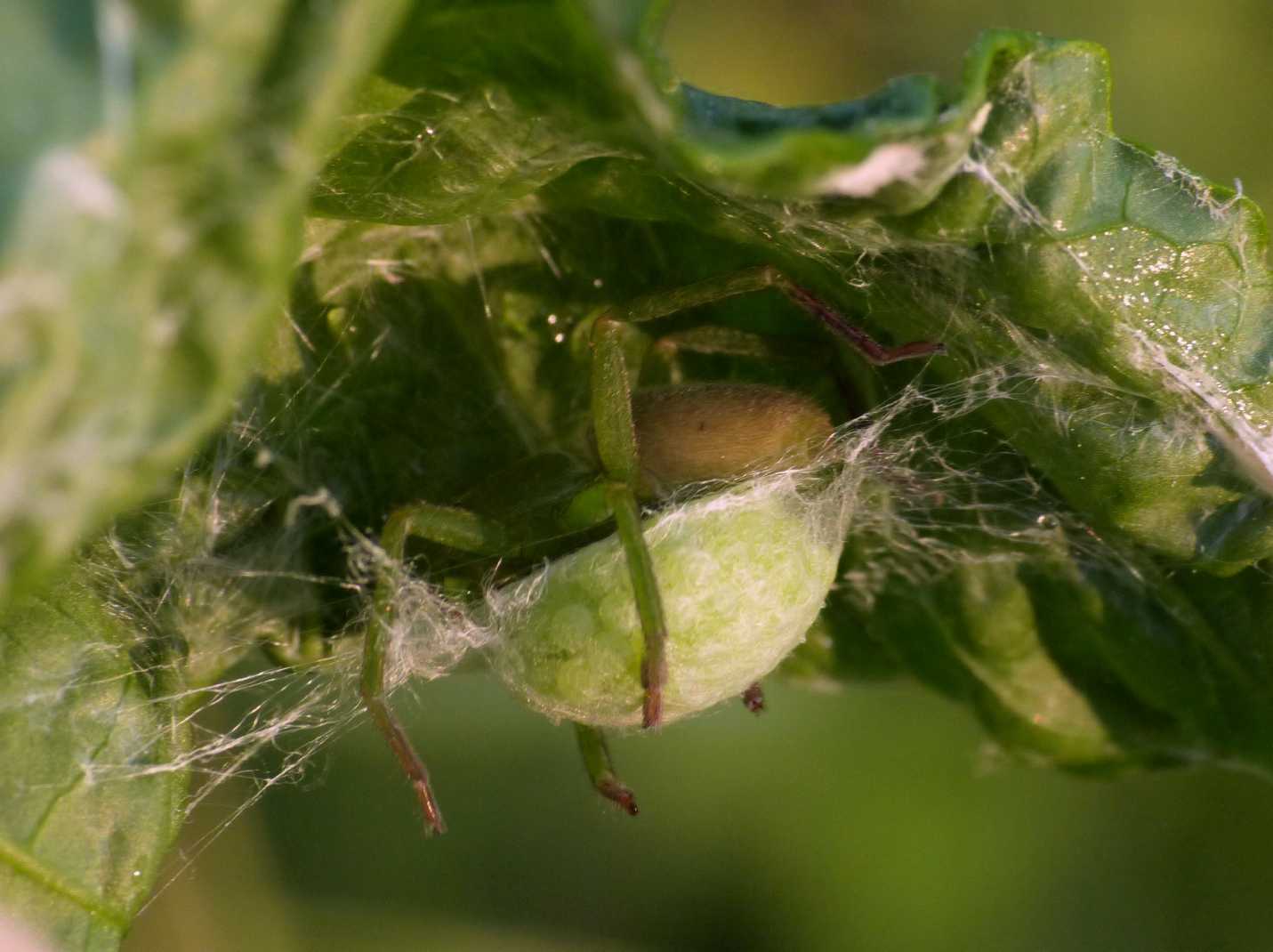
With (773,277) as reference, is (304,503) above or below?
below

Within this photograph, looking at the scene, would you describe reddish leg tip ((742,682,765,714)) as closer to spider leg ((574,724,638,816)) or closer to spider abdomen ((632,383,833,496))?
spider leg ((574,724,638,816))

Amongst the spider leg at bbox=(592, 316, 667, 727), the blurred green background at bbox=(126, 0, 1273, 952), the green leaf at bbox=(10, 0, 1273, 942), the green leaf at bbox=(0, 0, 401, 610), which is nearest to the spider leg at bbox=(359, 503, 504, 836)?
the green leaf at bbox=(10, 0, 1273, 942)

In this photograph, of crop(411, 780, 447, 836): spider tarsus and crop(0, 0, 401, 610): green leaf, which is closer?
crop(0, 0, 401, 610): green leaf

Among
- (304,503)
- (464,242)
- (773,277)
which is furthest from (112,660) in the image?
(773,277)

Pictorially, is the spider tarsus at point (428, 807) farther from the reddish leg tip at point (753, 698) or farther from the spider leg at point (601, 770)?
the reddish leg tip at point (753, 698)

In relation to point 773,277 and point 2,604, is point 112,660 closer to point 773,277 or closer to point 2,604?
point 2,604

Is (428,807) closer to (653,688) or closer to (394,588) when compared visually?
(394,588)

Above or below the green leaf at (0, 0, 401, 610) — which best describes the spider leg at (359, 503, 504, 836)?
below

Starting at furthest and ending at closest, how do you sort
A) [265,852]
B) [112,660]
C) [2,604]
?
1. [265,852]
2. [112,660]
3. [2,604]
